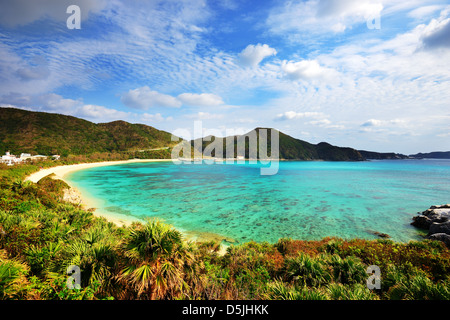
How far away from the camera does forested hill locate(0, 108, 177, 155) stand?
88812 mm

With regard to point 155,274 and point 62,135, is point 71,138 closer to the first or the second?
point 62,135

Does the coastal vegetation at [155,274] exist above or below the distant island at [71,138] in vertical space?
below

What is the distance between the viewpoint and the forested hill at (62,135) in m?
88.8

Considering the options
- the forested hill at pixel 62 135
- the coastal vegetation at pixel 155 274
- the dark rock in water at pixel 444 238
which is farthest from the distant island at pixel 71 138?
the dark rock in water at pixel 444 238

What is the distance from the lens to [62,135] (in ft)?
359

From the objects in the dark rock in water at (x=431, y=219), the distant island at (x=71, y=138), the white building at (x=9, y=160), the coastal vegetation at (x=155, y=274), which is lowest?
the dark rock in water at (x=431, y=219)

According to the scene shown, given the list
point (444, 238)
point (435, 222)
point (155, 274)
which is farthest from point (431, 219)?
point (155, 274)

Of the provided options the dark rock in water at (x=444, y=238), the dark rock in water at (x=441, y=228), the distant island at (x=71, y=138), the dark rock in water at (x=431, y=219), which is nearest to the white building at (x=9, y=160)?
the distant island at (x=71, y=138)

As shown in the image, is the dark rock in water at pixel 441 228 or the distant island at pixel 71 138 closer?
the dark rock in water at pixel 441 228

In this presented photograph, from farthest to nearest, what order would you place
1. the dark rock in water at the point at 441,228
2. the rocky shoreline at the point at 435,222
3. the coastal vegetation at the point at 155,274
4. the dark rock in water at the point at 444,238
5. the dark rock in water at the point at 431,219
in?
1. the dark rock in water at the point at 431,219
2. the rocky shoreline at the point at 435,222
3. the dark rock in water at the point at 441,228
4. the dark rock in water at the point at 444,238
5. the coastal vegetation at the point at 155,274

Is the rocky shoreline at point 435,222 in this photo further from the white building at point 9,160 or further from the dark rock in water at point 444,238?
the white building at point 9,160

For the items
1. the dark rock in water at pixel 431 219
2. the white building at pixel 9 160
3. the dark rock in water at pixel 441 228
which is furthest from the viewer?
→ the white building at pixel 9 160
